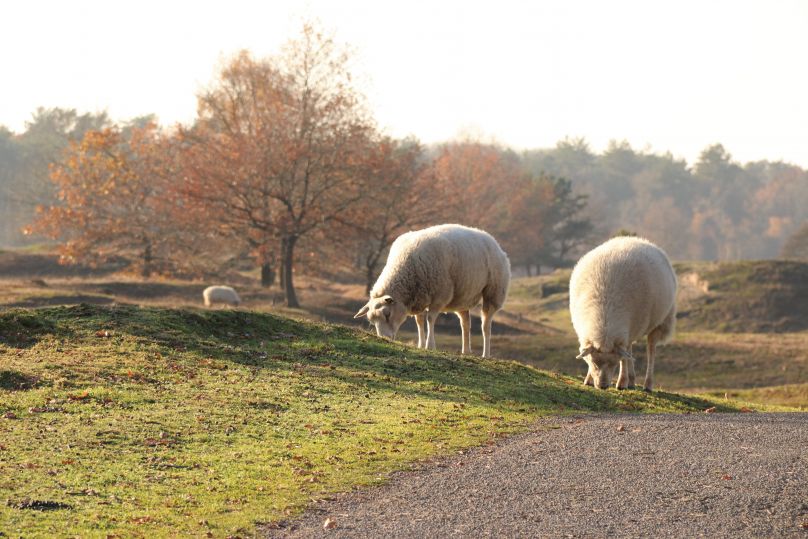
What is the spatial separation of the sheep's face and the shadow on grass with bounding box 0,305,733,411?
0.39m

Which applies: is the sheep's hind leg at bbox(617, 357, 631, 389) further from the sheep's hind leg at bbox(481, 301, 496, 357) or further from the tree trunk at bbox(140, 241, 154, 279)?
the tree trunk at bbox(140, 241, 154, 279)

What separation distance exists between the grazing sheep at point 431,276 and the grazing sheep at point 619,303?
2.82m

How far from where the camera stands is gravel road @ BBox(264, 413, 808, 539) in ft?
32.6

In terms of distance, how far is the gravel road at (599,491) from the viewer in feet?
32.6

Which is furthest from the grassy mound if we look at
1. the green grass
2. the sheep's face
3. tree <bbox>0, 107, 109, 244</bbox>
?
tree <bbox>0, 107, 109, 244</bbox>

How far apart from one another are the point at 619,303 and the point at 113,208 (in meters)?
44.5

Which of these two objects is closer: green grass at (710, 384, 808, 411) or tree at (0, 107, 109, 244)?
green grass at (710, 384, 808, 411)

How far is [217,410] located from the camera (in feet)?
50.5

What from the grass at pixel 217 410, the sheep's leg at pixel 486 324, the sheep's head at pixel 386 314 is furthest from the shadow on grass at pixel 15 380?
the sheep's leg at pixel 486 324

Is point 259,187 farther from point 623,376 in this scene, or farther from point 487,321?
point 623,376

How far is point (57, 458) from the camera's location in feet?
39.3

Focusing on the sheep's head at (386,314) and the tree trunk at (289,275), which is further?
the tree trunk at (289,275)

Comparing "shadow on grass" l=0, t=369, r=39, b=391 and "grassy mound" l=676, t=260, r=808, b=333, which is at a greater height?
"grassy mound" l=676, t=260, r=808, b=333

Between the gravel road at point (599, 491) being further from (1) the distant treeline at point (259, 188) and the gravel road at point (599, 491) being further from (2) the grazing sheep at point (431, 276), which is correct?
(1) the distant treeline at point (259, 188)
